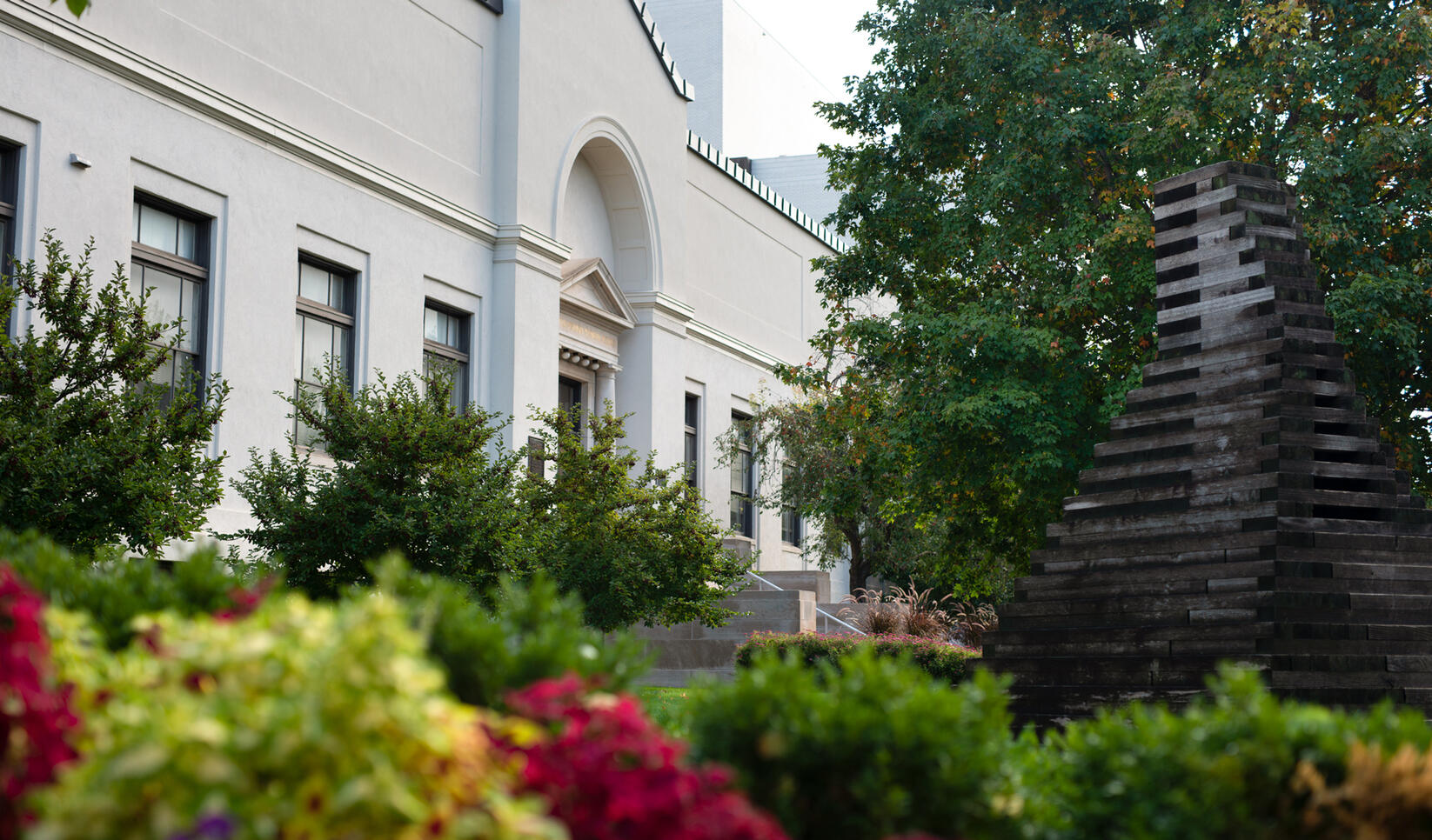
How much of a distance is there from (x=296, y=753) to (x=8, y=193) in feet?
59.9

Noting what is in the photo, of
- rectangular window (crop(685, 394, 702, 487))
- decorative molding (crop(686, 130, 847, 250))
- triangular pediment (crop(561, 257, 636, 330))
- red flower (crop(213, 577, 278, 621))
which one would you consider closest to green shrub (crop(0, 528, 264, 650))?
red flower (crop(213, 577, 278, 621))

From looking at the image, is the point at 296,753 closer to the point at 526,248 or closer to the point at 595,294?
the point at 526,248

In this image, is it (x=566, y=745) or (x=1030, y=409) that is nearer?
(x=566, y=745)

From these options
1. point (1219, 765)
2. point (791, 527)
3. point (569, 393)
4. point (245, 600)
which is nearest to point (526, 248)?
point (569, 393)

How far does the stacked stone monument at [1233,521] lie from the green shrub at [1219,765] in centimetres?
643

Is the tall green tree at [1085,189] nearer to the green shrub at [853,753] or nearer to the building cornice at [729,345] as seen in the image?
→ the building cornice at [729,345]

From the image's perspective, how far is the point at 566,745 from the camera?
342cm

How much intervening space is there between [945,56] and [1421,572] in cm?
1482

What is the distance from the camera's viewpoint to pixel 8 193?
18156 mm

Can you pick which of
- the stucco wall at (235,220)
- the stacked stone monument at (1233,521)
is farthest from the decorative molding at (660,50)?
the stacked stone monument at (1233,521)

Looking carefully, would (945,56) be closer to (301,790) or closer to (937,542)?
(937,542)

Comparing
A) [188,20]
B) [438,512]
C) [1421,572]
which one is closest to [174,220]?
[188,20]

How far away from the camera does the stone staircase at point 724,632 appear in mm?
27047

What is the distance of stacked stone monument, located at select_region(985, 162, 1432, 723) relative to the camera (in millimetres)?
10352
